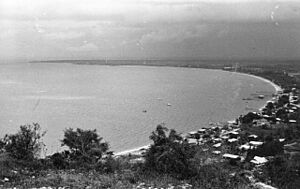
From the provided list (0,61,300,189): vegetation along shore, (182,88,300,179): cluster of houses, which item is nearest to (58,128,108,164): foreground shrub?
(0,61,300,189): vegetation along shore

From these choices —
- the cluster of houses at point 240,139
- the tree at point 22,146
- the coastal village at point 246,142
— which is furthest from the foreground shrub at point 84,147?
the cluster of houses at point 240,139

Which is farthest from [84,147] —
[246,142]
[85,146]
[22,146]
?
[246,142]

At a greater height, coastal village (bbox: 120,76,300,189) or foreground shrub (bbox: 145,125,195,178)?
foreground shrub (bbox: 145,125,195,178)

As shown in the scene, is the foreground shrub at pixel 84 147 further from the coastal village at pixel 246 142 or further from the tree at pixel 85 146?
the coastal village at pixel 246 142

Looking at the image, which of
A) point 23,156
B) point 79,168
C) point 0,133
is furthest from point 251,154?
point 0,133

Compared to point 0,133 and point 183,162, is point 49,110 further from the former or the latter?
point 183,162

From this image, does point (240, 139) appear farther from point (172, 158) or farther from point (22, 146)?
point (22, 146)

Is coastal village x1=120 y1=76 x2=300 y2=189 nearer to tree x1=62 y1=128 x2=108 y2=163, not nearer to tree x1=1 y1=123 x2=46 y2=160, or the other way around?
tree x1=62 y1=128 x2=108 y2=163
